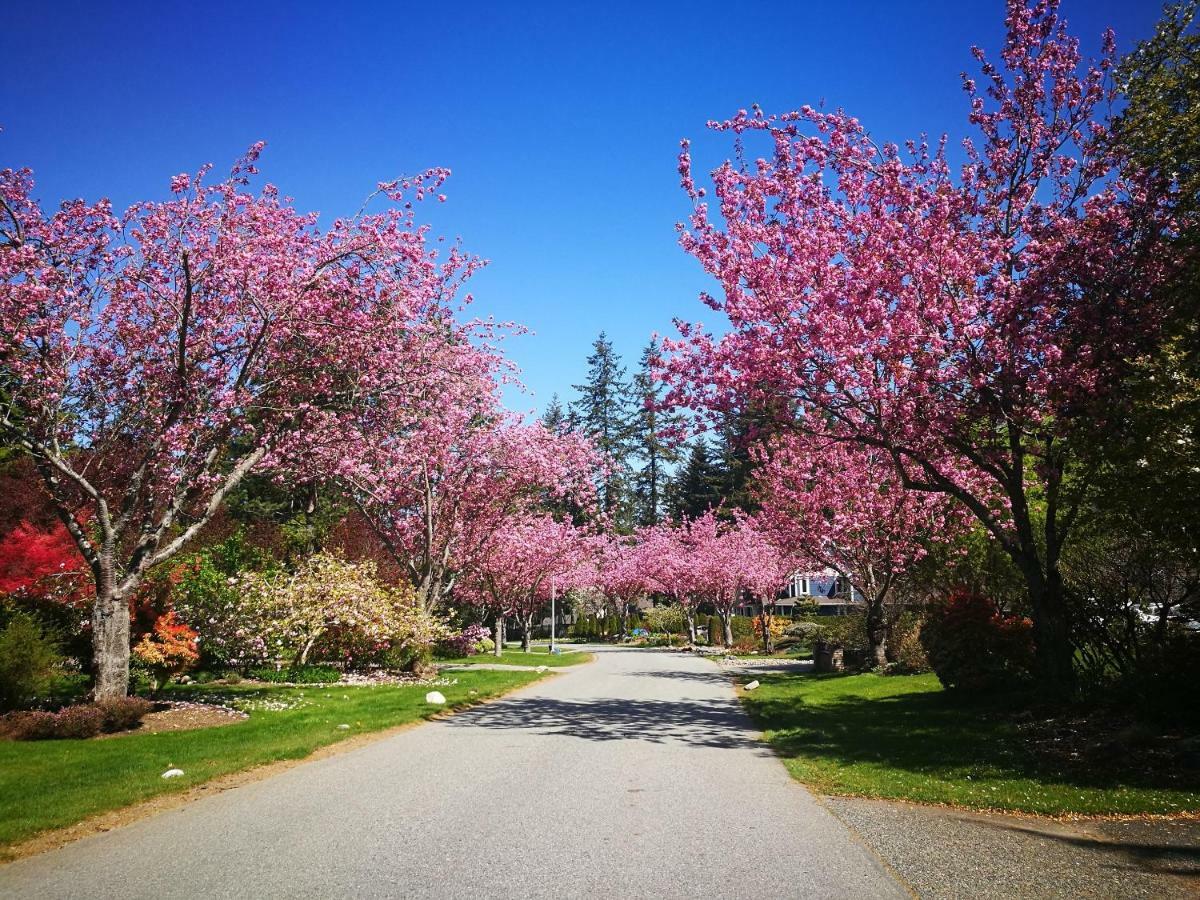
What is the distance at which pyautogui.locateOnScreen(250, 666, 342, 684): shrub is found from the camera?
1866 centimetres

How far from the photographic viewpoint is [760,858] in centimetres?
545

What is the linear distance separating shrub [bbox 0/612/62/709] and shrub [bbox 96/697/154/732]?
1.27 metres

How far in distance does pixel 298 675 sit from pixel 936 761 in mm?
15528

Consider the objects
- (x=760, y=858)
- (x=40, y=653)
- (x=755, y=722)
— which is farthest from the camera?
(x=755, y=722)

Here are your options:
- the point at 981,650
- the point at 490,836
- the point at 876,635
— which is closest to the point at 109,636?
the point at 490,836

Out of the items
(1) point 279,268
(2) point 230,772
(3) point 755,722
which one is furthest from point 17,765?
(3) point 755,722

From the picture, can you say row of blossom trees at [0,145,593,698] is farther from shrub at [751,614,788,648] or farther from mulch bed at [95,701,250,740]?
shrub at [751,614,788,648]

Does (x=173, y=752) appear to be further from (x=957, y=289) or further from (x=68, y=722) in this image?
(x=957, y=289)

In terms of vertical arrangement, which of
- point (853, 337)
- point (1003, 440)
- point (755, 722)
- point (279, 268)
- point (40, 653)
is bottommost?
point (755, 722)

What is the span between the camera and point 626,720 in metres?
13.2

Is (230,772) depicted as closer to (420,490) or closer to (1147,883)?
(1147,883)

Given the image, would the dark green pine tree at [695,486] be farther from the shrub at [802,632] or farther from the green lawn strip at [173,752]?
the green lawn strip at [173,752]

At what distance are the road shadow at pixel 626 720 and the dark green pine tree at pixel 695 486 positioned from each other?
55256 mm

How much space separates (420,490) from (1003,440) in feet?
47.8
